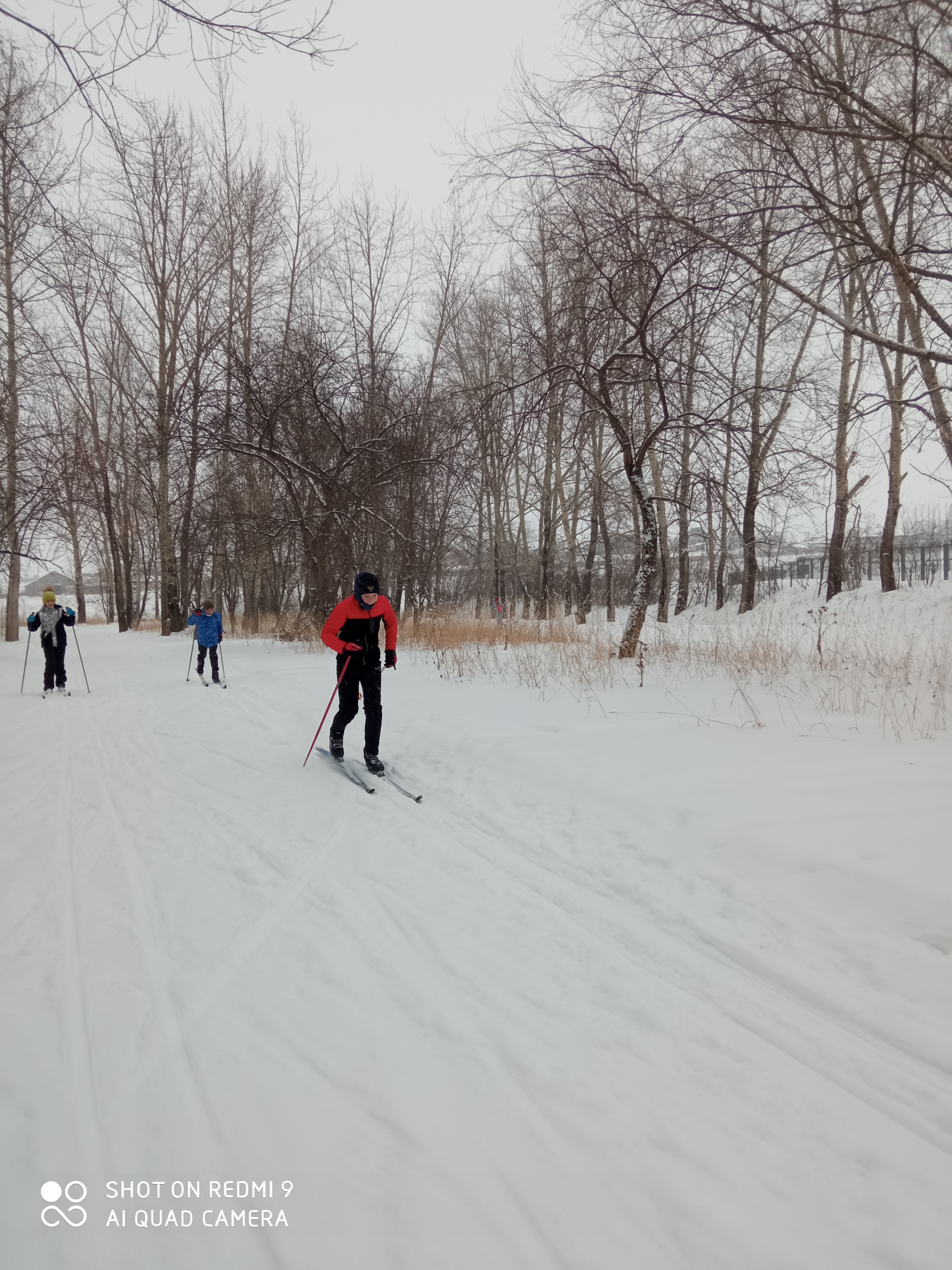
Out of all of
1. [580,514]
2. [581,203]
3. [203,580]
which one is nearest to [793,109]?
[581,203]

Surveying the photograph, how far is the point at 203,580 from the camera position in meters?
46.6

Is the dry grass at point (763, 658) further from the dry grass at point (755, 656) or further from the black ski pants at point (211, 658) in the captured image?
the black ski pants at point (211, 658)

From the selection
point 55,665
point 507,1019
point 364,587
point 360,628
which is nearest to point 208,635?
point 55,665

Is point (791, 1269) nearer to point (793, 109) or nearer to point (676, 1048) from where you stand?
point (676, 1048)

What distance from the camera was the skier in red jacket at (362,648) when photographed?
6586 millimetres

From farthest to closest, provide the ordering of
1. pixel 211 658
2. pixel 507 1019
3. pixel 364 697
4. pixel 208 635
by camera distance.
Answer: pixel 208 635, pixel 211 658, pixel 364 697, pixel 507 1019

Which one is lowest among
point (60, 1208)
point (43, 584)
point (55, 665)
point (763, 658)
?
point (60, 1208)

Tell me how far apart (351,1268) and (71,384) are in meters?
8.33

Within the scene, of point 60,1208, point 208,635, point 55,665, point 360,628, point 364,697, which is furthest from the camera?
point 208,635

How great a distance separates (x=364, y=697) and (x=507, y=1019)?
170 inches

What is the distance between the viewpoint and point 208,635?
12461mm

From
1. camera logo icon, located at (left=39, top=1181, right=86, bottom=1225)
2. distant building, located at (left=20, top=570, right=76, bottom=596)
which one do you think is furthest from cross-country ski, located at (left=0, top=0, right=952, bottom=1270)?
distant building, located at (left=20, top=570, right=76, bottom=596)

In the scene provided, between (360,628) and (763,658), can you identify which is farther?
(763,658)

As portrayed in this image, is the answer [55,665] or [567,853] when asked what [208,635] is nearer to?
[55,665]
